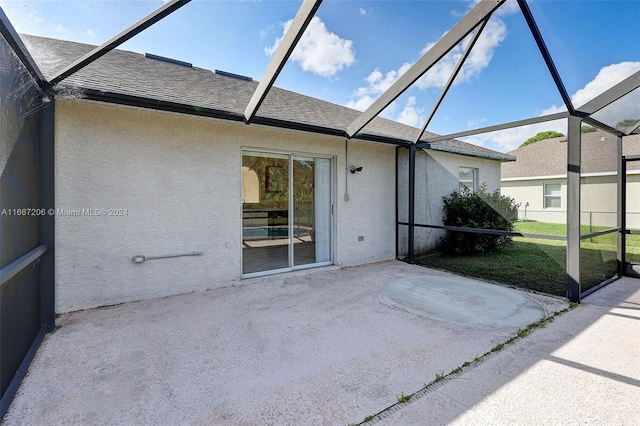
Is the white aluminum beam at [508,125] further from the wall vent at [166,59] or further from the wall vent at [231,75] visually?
the wall vent at [166,59]

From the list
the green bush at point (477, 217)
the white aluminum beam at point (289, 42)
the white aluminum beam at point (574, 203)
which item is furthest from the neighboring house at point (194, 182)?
the white aluminum beam at point (574, 203)

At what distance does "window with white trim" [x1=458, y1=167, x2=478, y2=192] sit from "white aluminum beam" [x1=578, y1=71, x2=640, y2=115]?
4.64 m

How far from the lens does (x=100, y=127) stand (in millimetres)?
4375

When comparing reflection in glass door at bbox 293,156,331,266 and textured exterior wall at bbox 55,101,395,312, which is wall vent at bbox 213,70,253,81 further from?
reflection in glass door at bbox 293,156,331,266

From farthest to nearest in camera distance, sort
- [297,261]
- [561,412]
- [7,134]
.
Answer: [297,261], [7,134], [561,412]

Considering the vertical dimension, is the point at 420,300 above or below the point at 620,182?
below

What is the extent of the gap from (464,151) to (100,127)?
8736 mm

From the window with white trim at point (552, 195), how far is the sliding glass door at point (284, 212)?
1320 centimetres

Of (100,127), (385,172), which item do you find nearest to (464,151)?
(385,172)

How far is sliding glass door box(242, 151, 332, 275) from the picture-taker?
5.95m

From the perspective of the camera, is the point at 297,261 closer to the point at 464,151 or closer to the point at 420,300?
the point at 420,300

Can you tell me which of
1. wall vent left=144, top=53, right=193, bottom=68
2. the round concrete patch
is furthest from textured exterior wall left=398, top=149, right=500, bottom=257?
wall vent left=144, top=53, right=193, bottom=68

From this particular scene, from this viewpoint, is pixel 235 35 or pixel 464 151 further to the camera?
pixel 464 151

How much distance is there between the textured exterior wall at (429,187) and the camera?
781cm
